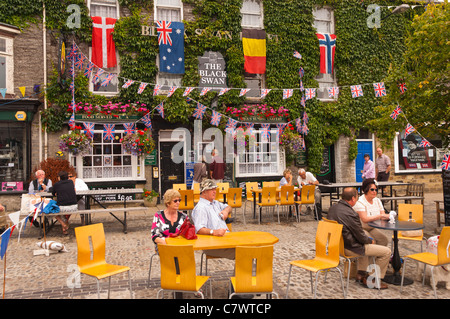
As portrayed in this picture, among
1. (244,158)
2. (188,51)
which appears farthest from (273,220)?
(188,51)

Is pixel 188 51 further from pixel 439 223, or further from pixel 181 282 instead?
pixel 181 282

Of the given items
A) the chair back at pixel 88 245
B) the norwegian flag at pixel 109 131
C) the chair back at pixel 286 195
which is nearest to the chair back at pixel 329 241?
the chair back at pixel 88 245

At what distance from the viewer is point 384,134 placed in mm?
8781

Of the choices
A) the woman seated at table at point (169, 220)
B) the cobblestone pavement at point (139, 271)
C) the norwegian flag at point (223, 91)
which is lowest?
the cobblestone pavement at point (139, 271)

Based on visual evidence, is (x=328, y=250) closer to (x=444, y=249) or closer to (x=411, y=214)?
(x=444, y=249)

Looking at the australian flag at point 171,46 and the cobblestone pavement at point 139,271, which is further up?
the australian flag at point 171,46

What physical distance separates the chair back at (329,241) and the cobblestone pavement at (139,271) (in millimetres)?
527

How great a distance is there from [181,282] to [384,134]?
7324 mm

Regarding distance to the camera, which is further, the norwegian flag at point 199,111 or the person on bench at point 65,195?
the norwegian flag at point 199,111

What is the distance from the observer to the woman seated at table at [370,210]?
5098 millimetres

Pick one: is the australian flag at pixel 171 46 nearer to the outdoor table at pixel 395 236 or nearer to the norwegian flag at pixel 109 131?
the norwegian flag at pixel 109 131

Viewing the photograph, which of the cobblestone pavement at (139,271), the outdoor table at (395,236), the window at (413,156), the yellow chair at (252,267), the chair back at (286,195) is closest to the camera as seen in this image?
the yellow chair at (252,267)

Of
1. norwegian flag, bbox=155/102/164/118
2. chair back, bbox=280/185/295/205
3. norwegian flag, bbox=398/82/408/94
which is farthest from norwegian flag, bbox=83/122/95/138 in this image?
norwegian flag, bbox=398/82/408/94

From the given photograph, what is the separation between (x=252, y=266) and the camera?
316 cm
